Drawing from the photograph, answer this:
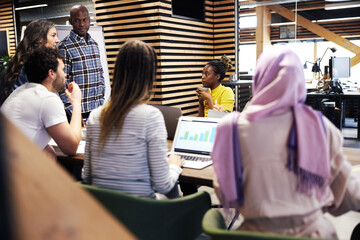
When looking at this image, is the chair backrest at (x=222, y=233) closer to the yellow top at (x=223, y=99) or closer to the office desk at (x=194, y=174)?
the office desk at (x=194, y=174)

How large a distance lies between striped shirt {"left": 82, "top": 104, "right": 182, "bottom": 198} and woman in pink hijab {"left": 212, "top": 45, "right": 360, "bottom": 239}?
40 cm

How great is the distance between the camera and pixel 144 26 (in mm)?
6184

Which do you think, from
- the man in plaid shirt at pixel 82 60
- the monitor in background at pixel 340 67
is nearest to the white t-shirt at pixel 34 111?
the man in plaid shirt at pixel 82 60

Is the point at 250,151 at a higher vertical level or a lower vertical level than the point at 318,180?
higher

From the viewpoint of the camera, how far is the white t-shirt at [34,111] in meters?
2.27

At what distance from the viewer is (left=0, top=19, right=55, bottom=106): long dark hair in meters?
2.97

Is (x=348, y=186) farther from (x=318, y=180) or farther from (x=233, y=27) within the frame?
(x=233, y=27)

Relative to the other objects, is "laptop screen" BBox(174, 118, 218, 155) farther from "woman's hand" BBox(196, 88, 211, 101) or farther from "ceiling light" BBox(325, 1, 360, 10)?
"ceiling light" BBox(325, 1, 360, 10)

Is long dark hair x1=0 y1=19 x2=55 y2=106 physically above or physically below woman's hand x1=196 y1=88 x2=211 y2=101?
above

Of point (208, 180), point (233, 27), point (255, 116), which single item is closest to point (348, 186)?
point (255, 116)

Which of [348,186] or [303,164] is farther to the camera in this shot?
[348,186]

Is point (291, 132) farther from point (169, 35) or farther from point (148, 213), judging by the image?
point (169, 35)

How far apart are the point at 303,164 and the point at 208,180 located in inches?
27.9

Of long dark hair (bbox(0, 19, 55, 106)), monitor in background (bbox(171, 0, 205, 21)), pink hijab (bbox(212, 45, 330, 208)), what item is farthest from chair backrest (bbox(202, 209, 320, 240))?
monitor in background (bbox(171, 0, 205, 21))
